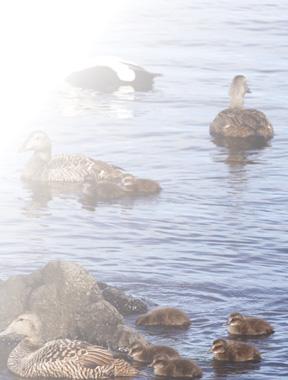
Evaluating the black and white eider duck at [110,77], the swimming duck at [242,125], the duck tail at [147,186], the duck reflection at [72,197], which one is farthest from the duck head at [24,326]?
the black and white eider duck at [110,77]

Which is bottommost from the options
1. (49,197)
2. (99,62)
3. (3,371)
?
(3,371)

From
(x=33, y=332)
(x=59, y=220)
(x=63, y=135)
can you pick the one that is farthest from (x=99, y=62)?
(x=33, y=332)

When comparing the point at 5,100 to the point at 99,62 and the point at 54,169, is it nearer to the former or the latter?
the point at 99,62

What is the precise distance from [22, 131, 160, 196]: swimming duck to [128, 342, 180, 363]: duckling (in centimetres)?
676

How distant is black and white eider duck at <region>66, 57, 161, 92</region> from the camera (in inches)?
1078

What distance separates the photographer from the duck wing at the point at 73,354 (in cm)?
1218

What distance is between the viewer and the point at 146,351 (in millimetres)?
12547

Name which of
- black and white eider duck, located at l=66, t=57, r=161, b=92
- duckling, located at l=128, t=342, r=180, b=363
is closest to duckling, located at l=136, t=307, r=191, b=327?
duckling, located at l=128, t=342, r=180, b=363

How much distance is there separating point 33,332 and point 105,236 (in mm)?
4475

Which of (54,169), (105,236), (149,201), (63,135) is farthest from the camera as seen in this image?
(63,135)

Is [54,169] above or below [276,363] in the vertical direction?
above

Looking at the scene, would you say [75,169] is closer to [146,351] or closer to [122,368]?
[146,351]

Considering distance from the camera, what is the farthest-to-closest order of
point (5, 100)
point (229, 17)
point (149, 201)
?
point (229, 17), point (5, 100), point (149, 201)

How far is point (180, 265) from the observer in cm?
1568
